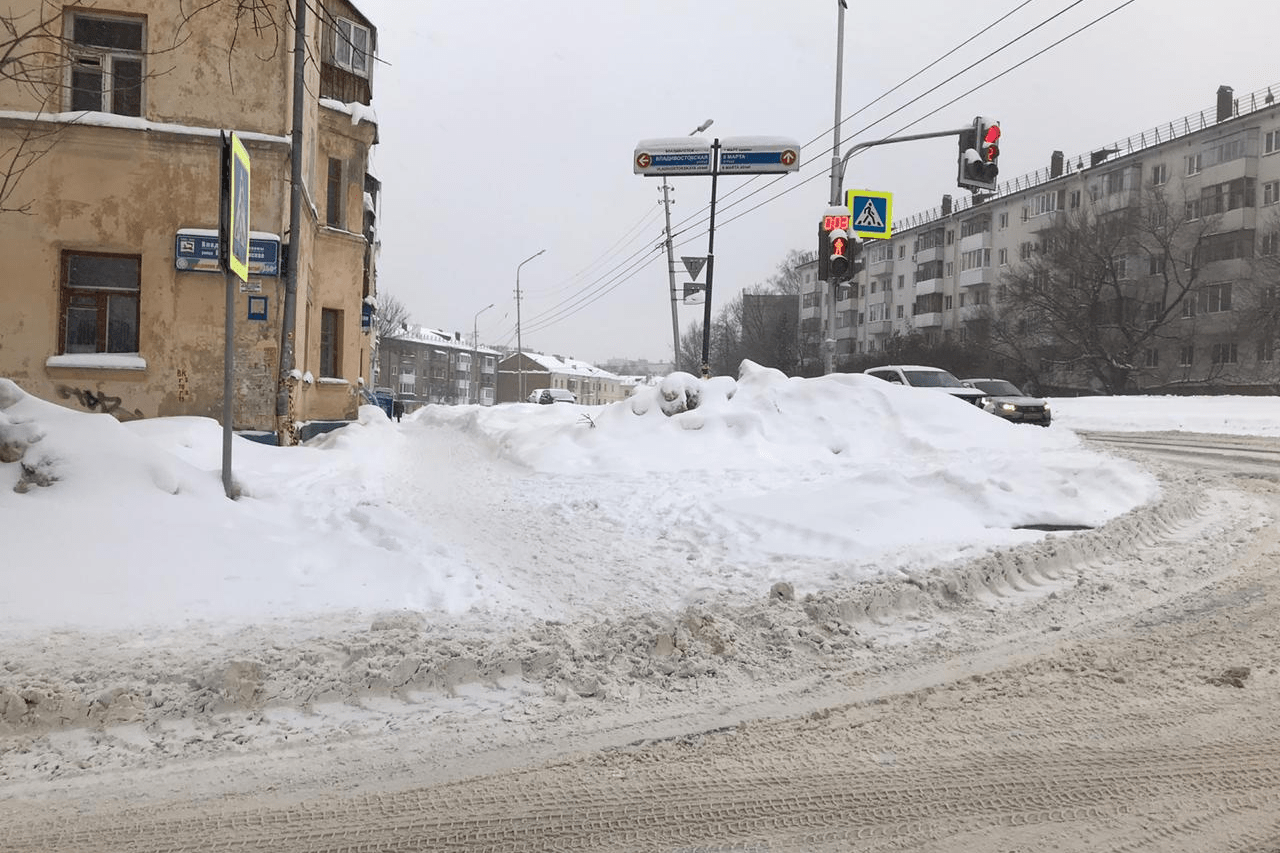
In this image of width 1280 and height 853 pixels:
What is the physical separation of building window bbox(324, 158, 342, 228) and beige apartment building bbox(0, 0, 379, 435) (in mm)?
7548

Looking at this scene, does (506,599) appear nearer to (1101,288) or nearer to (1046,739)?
(1046,739)

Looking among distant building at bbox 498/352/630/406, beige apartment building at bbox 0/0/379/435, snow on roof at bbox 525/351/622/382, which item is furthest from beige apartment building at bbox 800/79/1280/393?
snow on roof at bbox 525/351/622/382

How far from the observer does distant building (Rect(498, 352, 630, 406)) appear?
128500 millimetres

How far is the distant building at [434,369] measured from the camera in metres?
103

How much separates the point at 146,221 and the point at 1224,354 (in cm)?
5188

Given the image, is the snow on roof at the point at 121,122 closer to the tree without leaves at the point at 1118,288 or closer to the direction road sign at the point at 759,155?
the direction road sign at the point at 759,155

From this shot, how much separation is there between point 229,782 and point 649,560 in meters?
4.05

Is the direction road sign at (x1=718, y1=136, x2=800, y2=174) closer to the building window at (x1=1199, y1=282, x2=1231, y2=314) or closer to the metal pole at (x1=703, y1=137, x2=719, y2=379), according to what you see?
the metal pole at (x1=703, y1=137, x2=719, y2=379)

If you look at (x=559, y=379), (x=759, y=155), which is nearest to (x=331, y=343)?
(x=759, y=155)

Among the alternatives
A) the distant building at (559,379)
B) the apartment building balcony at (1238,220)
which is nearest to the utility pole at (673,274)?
the apartment building balcony at (1238,220)

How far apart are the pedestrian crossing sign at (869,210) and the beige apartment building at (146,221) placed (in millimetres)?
9215

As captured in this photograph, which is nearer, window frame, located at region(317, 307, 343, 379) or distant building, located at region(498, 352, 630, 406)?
window frame, located at region(317, 307, 343, 379)

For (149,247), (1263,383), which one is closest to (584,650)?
(149,247)

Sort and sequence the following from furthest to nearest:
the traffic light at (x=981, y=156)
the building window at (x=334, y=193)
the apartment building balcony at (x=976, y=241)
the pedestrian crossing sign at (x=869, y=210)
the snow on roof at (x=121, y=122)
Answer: the apartment building balcony at (x=976, y=241) < the building window at (x=334, y=193) < the pedestrian crossing sign at (x=869, y=210) < the traffic light at (x=981, y=156) < the snow on roof at (x=121, y=122)
